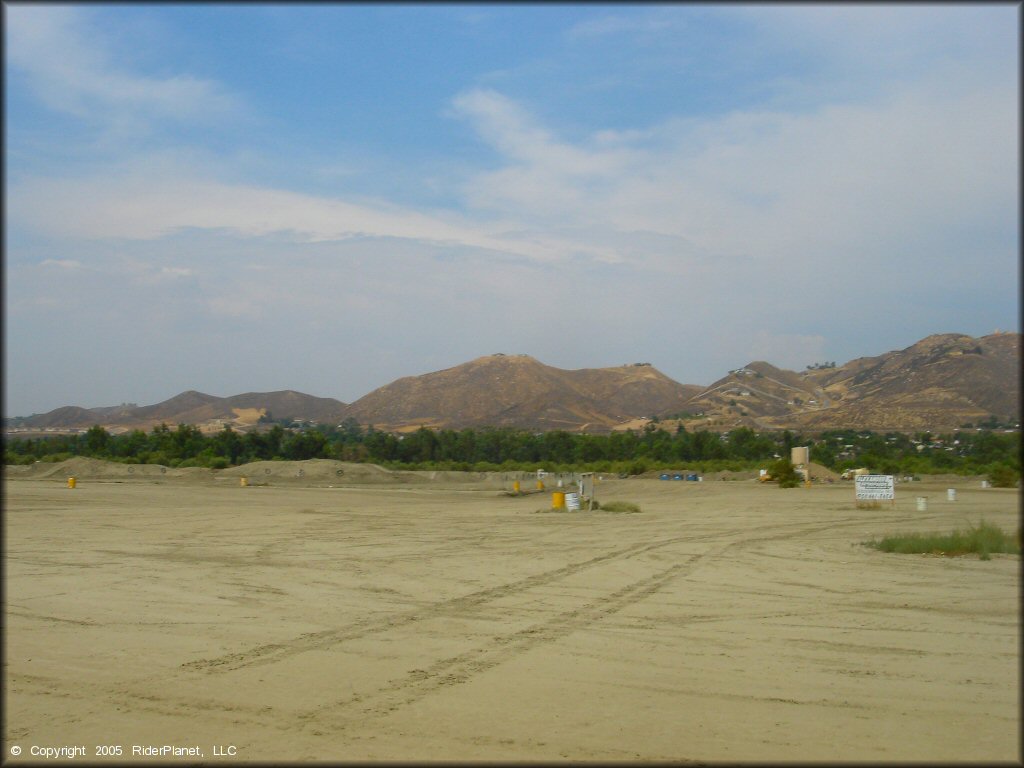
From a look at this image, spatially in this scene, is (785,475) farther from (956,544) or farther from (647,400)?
(956,544)

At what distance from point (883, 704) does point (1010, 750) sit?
125 centimetres

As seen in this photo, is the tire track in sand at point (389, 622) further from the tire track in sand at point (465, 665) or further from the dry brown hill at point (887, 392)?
the dry brown hill at point (887, 392)

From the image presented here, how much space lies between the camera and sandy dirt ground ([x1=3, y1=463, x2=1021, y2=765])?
22.7 feet

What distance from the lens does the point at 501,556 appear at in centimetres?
1809

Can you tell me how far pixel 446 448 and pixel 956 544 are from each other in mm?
63822

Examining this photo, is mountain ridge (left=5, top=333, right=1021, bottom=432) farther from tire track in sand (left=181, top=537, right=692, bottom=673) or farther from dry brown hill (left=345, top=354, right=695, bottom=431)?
tire track in sand (left=181, top=537, right=692, bottom=673)

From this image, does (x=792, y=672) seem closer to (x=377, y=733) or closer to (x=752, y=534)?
(x=377, y=733)

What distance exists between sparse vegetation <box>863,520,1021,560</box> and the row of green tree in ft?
119

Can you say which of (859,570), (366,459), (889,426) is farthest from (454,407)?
(366,459)

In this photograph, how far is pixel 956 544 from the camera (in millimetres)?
17312

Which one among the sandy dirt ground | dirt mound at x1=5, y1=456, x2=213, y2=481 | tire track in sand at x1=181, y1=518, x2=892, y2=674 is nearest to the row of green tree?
dirt mound at x1=5, y1=456, x2=213, y2=481

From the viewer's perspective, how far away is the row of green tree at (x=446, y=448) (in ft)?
208

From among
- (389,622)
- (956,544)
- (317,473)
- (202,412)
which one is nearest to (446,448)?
(317,473)

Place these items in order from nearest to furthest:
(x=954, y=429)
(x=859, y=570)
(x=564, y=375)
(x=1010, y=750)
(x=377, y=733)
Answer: (x=1010, y=750)
(x=377, y=733)
(x=859, y=570)
(x=954, y=429)
(x=564, y=375)
